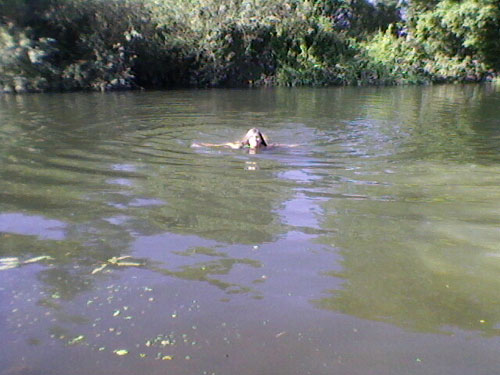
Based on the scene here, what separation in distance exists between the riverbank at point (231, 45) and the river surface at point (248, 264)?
2071 centimetres

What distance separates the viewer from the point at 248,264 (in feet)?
12.8

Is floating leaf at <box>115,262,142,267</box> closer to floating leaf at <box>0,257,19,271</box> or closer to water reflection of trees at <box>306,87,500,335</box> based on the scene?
floating leaf at <box>0,257,19,271</box>

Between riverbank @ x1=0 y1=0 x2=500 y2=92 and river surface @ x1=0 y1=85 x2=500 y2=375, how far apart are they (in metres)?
20.7

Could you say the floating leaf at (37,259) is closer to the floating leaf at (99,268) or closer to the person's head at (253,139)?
the floating leaf at (99,268)

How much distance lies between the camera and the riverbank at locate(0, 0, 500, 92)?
2717 centimetres

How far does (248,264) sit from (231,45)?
31.2 meters

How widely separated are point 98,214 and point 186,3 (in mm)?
31185

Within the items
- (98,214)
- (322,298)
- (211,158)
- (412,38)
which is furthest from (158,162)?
(412,38)

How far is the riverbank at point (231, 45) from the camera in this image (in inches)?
1070

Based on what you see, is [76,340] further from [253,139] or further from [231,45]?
[231,45]

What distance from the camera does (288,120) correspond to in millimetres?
14828

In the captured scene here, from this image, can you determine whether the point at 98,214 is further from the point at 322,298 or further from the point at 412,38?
the point at 412,38

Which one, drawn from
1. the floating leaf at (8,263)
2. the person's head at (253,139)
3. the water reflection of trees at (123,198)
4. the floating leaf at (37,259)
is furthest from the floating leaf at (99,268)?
the person's head at (253,139)

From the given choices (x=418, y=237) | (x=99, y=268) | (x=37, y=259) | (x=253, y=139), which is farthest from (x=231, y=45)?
(x=99, y=268)
